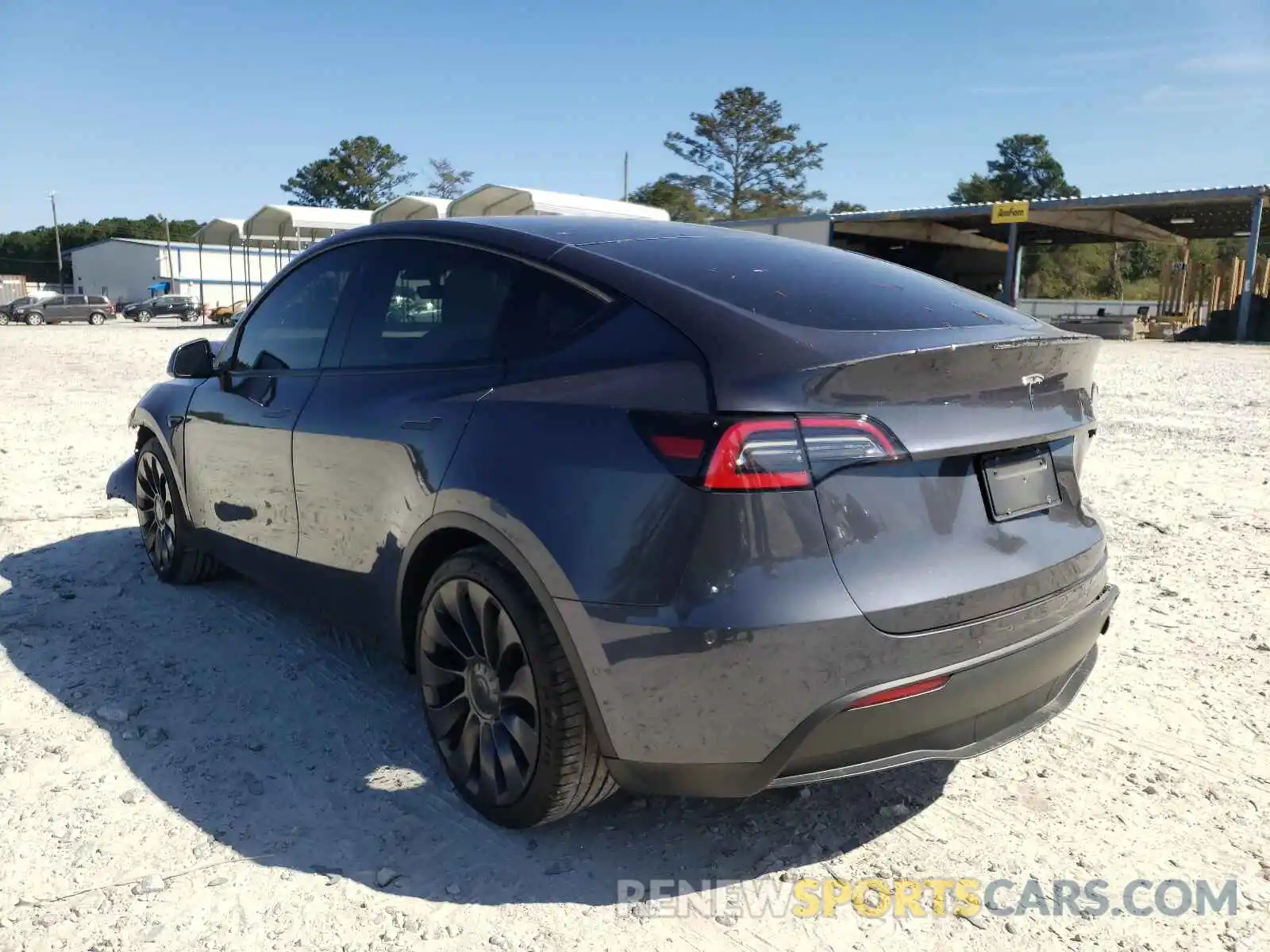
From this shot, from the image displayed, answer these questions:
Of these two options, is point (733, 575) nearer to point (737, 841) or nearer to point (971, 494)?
point (971, 494)

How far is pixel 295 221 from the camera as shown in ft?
122

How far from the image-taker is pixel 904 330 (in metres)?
2.36

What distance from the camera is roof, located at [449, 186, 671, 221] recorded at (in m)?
31.1

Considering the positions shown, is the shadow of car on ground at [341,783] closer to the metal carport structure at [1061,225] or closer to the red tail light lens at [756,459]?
the red tail light lens at [756,459]

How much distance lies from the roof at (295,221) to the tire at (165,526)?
3418 centimetres

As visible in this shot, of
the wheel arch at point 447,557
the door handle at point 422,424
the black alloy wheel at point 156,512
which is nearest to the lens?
the wheel arch at point 447,557

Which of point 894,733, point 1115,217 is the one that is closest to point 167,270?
point 1115,217

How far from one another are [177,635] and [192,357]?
115 cm

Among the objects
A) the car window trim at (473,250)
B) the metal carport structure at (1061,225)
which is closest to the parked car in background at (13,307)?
the metal carport structure at (1061,225)

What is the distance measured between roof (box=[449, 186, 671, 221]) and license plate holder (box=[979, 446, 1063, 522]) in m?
28.3

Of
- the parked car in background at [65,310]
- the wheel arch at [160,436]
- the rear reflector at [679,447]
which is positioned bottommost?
the parked car in background at [65,310]

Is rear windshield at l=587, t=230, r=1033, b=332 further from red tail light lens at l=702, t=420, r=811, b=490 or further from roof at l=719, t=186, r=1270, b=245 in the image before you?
roof at l=719, t=186, r=1270, b=245

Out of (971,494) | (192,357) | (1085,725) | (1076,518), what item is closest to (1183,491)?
(1085,725)

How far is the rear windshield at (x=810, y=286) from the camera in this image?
241 cm
